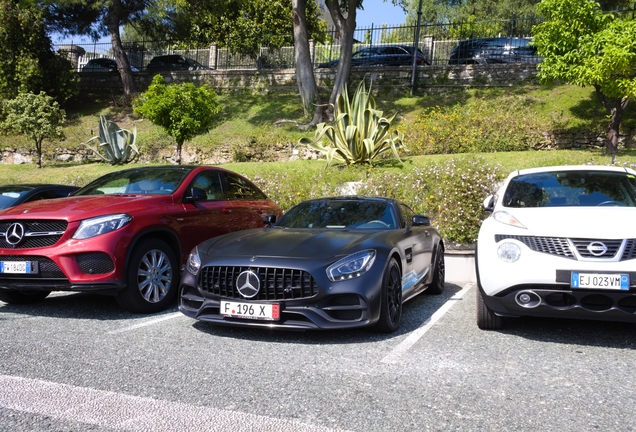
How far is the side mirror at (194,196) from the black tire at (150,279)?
703 millimetres

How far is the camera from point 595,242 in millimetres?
5031

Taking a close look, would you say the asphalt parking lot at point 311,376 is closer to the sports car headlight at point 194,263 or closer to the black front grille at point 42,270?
the black front grille at point 42,270

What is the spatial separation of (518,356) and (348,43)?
17920mm

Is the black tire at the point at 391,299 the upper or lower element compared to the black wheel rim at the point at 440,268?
upper

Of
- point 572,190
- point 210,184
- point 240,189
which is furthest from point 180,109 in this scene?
point 572,190

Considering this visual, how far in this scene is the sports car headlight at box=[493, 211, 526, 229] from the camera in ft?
18.0

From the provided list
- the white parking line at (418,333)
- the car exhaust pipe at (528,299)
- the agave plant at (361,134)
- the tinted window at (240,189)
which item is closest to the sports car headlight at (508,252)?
the car exhaust pipe at (528,299)

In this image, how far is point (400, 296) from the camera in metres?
5.80

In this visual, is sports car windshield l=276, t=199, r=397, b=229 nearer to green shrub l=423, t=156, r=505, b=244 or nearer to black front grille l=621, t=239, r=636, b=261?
black front grille l=621, t=239, r=636, b=261

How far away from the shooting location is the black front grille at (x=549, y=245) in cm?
509

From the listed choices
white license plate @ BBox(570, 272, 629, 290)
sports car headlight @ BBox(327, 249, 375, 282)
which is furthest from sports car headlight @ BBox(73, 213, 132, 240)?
white license plate @ BBox(570, 272, 629, 290)

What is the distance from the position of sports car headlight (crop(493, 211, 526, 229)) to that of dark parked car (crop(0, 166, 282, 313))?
3376 mm

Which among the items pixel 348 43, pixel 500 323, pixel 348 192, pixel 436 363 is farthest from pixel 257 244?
pixel 348 43

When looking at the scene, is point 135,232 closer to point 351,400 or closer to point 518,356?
point 351,400
